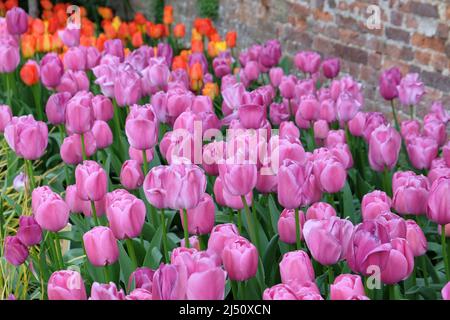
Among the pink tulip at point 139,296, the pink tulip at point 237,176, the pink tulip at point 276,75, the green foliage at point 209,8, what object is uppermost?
the pink tulip at point 237,176

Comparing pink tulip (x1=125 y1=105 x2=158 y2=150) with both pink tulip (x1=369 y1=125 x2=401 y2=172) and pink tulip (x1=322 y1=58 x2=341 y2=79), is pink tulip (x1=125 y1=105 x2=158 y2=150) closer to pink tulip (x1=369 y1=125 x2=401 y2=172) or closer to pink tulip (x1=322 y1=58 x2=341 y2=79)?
pink tulip (x1=369 y1=125 x2=401 y2=172)

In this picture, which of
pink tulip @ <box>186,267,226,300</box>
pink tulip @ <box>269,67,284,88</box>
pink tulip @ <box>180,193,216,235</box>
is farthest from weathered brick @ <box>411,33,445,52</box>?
pink tulip @ <box>186,267,226,300</box>

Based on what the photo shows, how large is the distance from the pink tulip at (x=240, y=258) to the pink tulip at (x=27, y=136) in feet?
2.74

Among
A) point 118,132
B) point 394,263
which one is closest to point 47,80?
point 118,132

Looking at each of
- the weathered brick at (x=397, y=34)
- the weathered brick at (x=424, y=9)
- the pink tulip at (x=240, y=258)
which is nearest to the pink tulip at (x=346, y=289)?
the pink tulip at (x=240, y=258)

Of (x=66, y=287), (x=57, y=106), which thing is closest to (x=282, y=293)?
(x=66, y=287)

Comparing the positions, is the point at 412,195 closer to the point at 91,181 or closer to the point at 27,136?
the point at 91,181

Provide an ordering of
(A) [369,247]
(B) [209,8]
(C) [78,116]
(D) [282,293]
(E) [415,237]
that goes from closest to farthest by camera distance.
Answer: (D) [282,293]
(A) [369,247]
(E) [415,237]
(C) [78,116]
(B) [209,8]

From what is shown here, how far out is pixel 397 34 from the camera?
14.4 ft

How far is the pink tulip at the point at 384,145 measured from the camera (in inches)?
88.7

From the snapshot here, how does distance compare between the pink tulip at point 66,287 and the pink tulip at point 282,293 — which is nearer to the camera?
the pink tulip at point 282,293

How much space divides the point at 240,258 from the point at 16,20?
9.15ft

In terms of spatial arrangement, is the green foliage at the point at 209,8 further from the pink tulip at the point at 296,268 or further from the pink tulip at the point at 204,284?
the pink tulip at the point at 204,284

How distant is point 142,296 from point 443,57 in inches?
116
